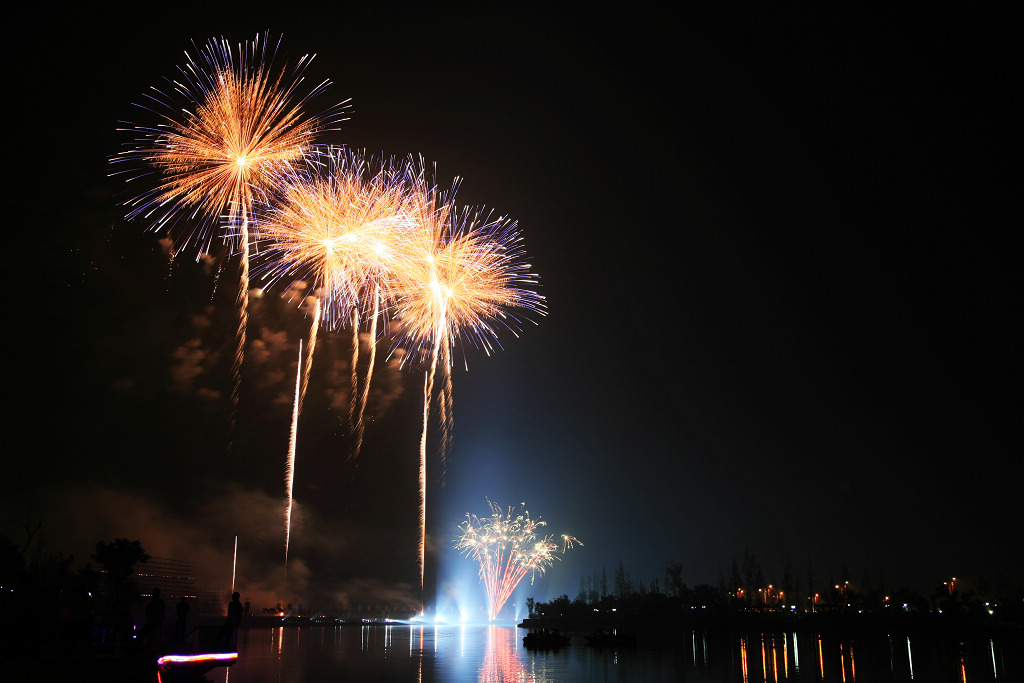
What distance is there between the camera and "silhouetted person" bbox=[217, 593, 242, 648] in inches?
815

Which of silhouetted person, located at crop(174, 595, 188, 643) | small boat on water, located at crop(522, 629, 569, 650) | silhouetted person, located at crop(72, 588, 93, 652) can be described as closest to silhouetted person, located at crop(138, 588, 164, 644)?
silhouetted person, located at crop(174, 595, 188, 643)

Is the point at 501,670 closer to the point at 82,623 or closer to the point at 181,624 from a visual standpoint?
the point at 181,624

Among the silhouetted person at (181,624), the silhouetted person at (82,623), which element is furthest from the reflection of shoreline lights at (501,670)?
the silhouetted person at (82,623)

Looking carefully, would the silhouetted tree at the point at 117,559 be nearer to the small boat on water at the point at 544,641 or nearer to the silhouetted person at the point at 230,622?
the small boat on water at the point at 544,641

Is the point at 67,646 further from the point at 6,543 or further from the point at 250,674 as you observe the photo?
the point at 6,543

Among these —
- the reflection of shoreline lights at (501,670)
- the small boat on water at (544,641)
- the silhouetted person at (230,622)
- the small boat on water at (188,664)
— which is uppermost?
the silhouetted person at (230,622)

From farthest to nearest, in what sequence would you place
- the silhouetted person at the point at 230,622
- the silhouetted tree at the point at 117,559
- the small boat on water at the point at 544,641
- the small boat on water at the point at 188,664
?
1. the silhouetted tree at the point at 117,559
2. the small boat on water at the point at 544,641
3. the silhouetted person at the point at 230,622
4. the small boat on water at the point at 188,664

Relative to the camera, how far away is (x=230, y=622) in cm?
2095

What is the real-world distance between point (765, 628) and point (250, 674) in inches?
5450

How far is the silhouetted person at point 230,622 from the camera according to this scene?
815 inches

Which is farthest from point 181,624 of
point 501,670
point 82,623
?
point 501,670

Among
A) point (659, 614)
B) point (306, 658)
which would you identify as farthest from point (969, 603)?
point (306, 658)

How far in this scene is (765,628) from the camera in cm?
14262

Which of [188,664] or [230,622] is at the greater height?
[230,622]
